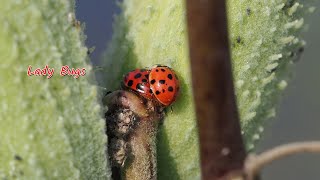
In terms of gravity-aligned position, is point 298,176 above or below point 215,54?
below

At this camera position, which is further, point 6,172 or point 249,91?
point 249,91

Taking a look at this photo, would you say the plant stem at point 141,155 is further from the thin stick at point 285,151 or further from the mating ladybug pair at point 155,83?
the thin stick at point 285,151

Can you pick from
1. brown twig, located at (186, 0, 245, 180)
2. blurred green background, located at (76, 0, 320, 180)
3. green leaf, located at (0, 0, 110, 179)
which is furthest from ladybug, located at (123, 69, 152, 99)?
blurred green background, located at (76, 0, 320, 180)

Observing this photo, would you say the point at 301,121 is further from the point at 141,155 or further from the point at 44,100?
the point at 44,100

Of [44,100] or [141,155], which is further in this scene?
[141,155]

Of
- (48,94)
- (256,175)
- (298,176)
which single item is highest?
(48,94)

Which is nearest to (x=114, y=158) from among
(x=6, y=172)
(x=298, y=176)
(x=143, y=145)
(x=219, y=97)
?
(x=143, y=145)

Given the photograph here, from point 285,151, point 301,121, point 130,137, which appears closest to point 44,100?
point 130,137

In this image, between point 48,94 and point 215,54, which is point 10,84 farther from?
point 215,54
